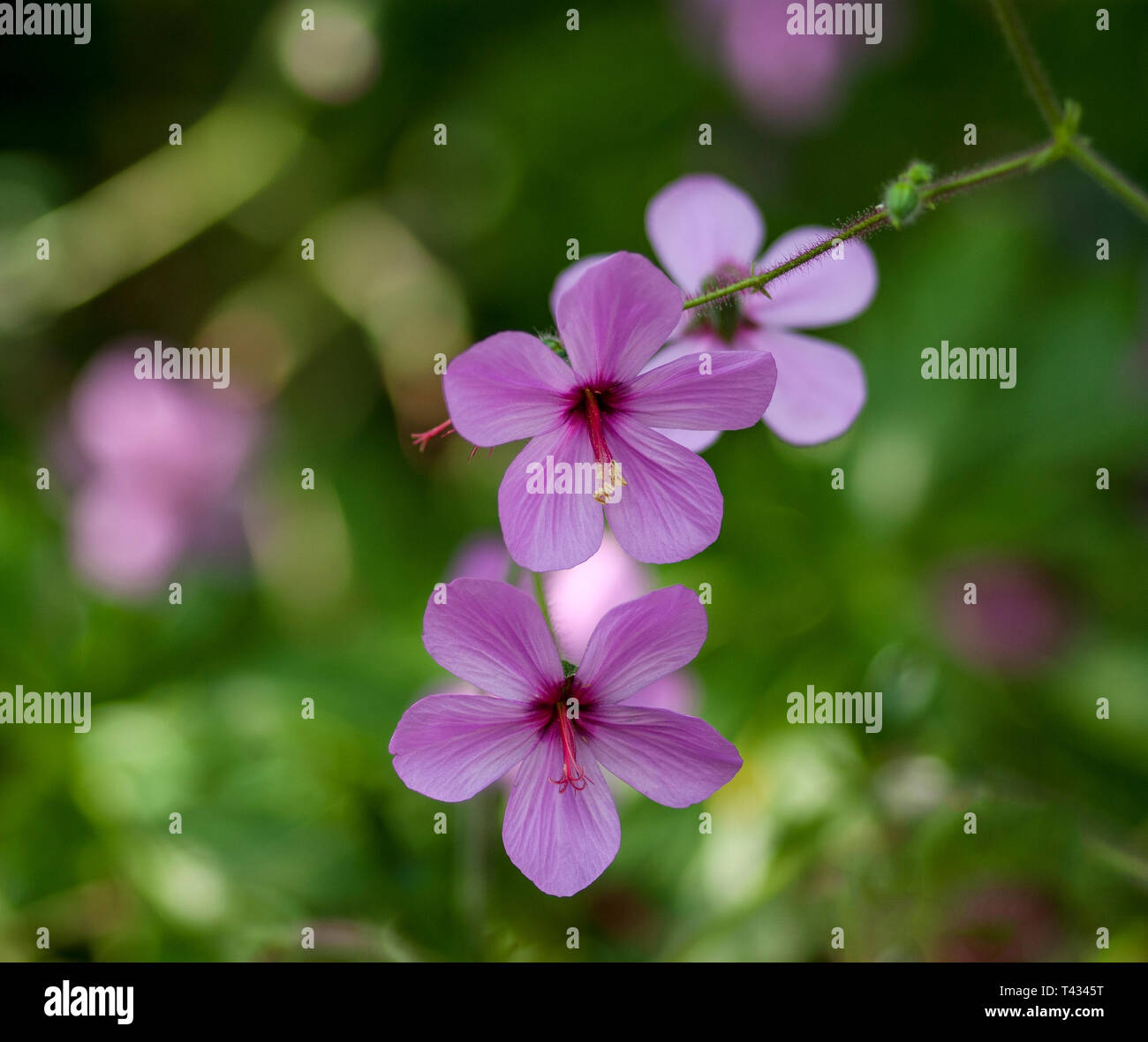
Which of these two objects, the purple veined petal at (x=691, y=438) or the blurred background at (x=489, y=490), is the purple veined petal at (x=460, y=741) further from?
the blurred background at (x=489, y=490)

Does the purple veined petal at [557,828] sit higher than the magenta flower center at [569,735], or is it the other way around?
the magenta flower center at [569,735]

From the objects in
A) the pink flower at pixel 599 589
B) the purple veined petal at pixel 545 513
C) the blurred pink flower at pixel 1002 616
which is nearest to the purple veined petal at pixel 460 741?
the purple veined petal at pixel 545 513

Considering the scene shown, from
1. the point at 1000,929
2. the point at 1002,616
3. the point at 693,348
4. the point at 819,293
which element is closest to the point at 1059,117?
the point at 819,293

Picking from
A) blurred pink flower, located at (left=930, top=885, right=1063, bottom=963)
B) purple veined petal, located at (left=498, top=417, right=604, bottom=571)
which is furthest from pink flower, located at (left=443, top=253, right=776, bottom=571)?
blurred pink flower, located at (left=930, top=885, right=1063, bottom=963)

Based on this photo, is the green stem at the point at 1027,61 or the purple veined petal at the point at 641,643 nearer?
the purple veined petal at the point at 641,643

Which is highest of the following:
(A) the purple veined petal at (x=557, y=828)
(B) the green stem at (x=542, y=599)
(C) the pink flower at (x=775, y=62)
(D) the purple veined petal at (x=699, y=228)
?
(C) the pink flower at (x=775, y=62)

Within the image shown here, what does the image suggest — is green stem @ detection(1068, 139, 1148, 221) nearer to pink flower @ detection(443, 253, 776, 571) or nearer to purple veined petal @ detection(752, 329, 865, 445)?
purple veined petal @ detection(752, 329, 865, 445)
